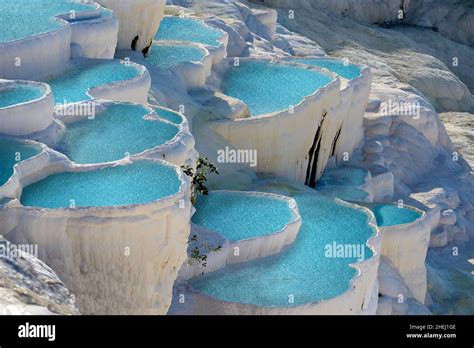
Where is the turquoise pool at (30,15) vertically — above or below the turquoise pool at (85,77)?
above

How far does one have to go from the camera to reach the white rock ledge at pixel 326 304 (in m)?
14.5

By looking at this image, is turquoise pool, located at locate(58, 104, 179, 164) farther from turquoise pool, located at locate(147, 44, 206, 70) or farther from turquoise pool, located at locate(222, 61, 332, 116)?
turquoise pool, located at locate(147, 44, 206, 70)

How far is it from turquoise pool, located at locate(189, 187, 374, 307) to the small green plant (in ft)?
4.96

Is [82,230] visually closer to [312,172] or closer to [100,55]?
[100,55]

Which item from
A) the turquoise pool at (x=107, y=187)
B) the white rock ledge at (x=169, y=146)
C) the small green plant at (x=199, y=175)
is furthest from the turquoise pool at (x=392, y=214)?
the turquoise pool at (x=107, y=187)

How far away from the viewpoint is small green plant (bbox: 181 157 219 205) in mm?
15791

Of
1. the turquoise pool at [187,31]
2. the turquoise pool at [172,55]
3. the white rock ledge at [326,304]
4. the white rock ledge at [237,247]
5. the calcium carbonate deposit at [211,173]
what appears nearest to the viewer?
the calcium carbonate deposit at [211,173]

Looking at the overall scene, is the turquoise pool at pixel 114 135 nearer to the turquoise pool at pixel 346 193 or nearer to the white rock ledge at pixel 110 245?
the white rock ledge at pixel 110 245

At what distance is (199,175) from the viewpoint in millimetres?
16953

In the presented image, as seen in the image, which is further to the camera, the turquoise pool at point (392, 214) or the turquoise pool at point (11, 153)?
the turquoise pool at point (392, 214)

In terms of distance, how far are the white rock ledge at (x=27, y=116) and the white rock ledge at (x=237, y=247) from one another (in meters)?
2.79

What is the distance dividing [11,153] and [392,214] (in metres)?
8.80

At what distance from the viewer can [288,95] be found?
21.5m
